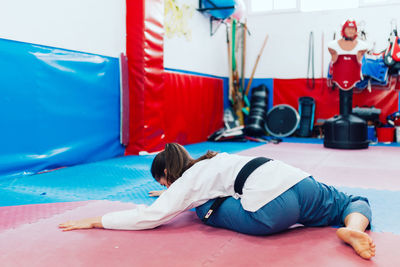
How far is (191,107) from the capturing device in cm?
684

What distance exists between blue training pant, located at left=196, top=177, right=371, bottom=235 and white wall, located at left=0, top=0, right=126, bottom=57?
2.76 metres

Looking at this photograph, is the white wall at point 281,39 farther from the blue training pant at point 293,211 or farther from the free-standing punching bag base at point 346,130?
the blue training pant at point 293,211

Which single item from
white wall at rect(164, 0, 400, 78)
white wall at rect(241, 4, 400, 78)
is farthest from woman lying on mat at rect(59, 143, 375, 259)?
white wall at rect(241, 4, 400, 78)

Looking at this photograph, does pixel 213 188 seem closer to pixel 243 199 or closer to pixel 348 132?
pixel 243 199

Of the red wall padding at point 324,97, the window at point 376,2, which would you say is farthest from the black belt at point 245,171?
the window at point 376,2

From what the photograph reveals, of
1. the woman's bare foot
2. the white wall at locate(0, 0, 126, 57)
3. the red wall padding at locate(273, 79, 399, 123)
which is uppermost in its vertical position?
the white wall at locate(0, 0, 126, 57)

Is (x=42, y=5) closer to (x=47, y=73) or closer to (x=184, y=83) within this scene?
(x=47, y=73)

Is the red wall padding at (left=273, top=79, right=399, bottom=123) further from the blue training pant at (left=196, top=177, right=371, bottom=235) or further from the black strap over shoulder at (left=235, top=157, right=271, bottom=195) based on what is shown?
the black strap over shoulder at (left=235, top=157, right=271, bottom=195)

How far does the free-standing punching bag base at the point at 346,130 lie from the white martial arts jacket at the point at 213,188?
426 centimetres

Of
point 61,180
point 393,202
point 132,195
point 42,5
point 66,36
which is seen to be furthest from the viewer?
point 66,36

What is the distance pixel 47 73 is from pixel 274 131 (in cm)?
517

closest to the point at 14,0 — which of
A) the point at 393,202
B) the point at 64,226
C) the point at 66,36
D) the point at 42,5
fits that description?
the point at 42,5

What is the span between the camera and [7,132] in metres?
3.67

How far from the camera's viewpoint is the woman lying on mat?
191 centimetres
